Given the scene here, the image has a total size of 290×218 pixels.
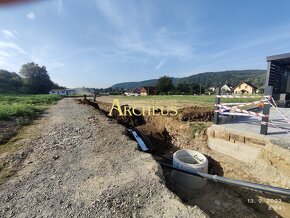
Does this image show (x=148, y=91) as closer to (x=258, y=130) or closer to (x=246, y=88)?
(x=246, y=88)

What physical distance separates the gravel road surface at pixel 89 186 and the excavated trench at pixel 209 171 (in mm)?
1206

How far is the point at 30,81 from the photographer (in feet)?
224

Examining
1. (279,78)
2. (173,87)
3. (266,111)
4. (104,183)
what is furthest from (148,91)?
(104,183)

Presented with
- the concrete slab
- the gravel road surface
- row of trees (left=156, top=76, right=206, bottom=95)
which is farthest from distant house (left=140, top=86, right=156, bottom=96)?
the gravel road surface

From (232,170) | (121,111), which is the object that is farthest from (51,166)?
(121,111)

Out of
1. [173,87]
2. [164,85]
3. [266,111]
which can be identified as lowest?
[266,111]

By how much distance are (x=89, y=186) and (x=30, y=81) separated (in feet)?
256

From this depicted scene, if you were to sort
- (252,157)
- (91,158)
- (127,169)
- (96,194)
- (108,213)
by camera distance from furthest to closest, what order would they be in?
(252,157), (91,158), (127,169), (96,194), (108,213)

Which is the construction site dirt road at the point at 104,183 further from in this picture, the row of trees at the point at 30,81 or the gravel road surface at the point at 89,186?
the row of trees at the point at 30,81

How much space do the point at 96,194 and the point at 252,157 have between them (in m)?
4.37

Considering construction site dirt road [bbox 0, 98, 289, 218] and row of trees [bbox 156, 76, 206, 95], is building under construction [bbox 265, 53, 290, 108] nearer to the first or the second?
construction site dirt road [bbox 0, 98, 289, 218]

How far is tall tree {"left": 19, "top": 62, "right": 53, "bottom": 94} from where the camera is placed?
6761 centimetres

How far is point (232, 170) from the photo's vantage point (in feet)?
17.2

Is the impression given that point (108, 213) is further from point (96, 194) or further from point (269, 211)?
point (269, 211)
